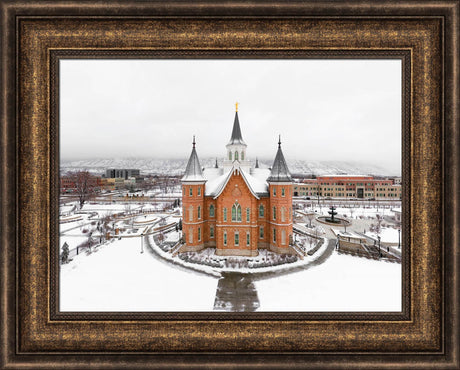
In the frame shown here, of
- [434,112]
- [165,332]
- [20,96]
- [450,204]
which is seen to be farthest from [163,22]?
[450,204]

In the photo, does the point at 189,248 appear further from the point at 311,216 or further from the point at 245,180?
the point at 311,216

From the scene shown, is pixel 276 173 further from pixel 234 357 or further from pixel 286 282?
pixel 234 357

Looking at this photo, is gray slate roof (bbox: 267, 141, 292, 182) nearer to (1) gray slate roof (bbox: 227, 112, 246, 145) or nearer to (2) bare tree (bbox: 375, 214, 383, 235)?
(1) gray slate roof (bbox: 227, 112, 246, 145)

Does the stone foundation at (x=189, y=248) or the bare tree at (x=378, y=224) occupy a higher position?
the bare tree at (x=378, y=224)

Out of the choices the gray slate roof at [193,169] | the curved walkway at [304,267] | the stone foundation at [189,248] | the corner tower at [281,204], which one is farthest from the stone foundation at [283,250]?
the gray slate roof at [193,169]

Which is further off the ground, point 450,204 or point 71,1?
point 71,1

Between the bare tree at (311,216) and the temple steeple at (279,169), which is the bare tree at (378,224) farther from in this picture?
the temple steeple at (279,169)
